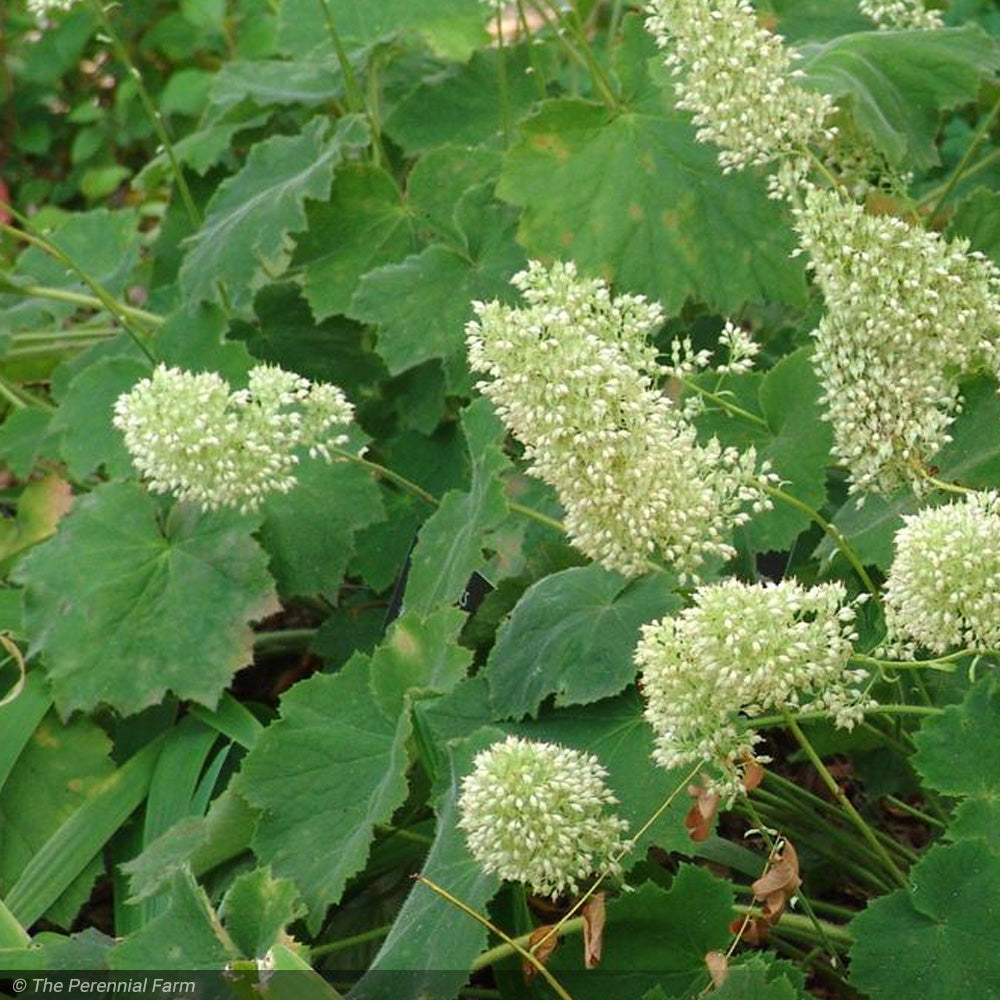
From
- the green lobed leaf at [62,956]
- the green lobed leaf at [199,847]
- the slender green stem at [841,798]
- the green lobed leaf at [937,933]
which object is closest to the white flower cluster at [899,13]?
the slender green stem at [841,798]

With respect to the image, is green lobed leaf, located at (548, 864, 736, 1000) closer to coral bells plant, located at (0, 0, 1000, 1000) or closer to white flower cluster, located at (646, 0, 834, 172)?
coral bells plant, located at (0, 0, 1000, 1000)

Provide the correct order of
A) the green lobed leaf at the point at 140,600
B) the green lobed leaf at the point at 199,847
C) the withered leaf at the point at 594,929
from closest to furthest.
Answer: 1. the withered leaf at the point at 594,929
2. the green lobed leaf at the point at 199,847
3. the green lobed leaf at the point at 140,600

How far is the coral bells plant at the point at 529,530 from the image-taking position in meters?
1.71

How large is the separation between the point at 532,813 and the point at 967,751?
492 millimetres

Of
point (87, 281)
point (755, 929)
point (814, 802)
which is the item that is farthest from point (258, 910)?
point (87, 281)

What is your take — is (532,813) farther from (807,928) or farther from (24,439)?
(24,439)

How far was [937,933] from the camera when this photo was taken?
1771 millimetres

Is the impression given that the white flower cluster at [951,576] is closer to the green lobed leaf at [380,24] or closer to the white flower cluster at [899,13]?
the white flower cluster at [899,13]

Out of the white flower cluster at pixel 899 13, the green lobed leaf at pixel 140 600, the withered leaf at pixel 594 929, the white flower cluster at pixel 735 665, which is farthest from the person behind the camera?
the green lobed leaf at pixel 140 600

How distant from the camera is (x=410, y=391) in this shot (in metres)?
3.19

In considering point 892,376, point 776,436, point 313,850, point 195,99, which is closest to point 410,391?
point 776,436

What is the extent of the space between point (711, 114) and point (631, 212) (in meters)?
0.86

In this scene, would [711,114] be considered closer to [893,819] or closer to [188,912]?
[188,912]

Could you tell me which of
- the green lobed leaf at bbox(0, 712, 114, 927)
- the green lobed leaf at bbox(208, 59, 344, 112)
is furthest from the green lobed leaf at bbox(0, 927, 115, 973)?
the green lobed leaf at bbox(208, 59, 344, 112)
